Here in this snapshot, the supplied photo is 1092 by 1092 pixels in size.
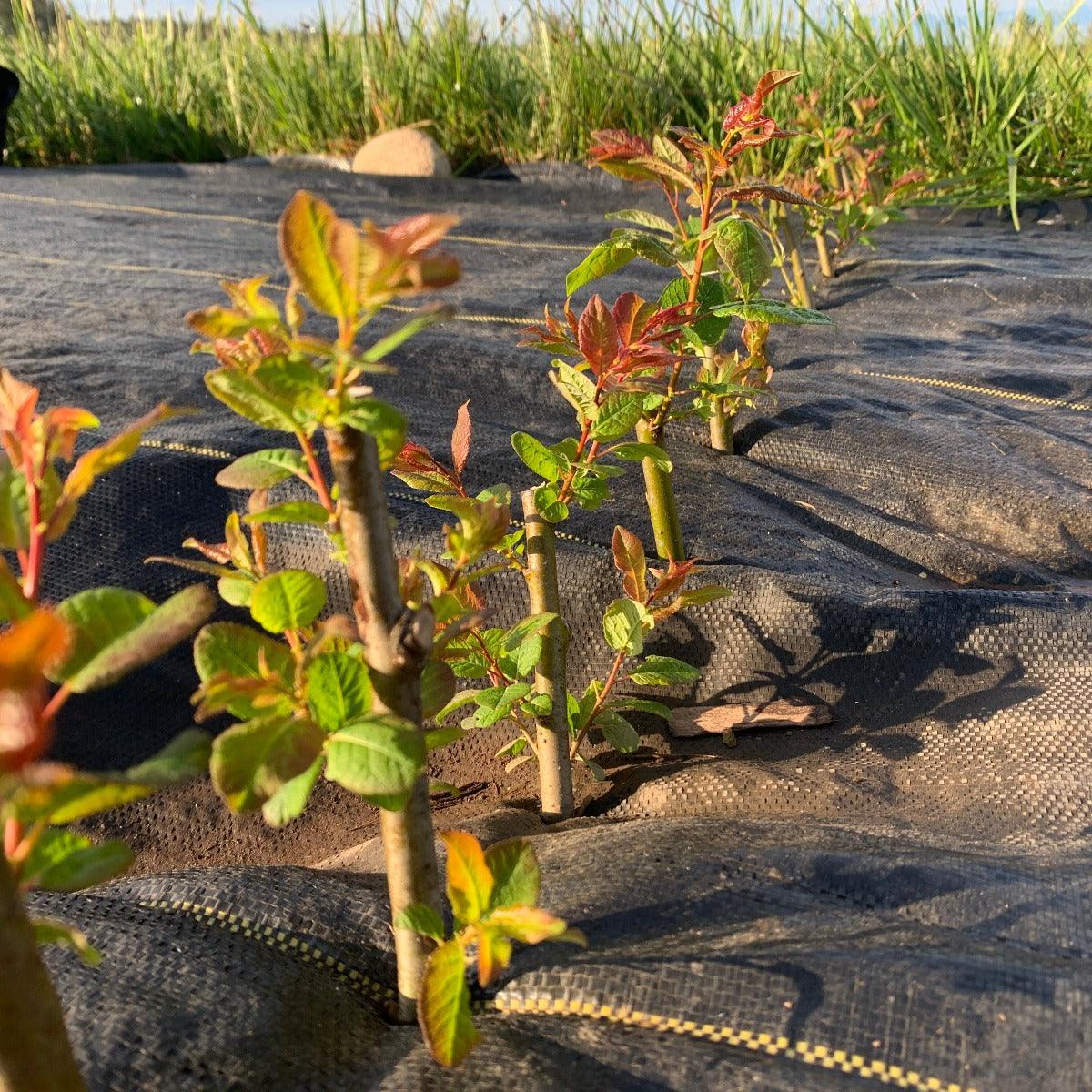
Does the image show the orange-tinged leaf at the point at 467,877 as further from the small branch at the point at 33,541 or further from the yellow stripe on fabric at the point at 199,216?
the yellow stripe on fabric at the point at 199,216

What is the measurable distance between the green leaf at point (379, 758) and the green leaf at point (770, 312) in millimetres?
810

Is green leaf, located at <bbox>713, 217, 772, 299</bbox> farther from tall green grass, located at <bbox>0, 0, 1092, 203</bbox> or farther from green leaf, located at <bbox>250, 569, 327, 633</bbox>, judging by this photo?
tall green grass, located at <bbox>0, 0, 1092, 203</bbox>

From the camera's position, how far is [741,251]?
138 centimetres

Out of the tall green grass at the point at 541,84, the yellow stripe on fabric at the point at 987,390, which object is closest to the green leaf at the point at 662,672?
the yellow stripe on fabric at the point at 987,390

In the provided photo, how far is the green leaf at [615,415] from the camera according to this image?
124 cm

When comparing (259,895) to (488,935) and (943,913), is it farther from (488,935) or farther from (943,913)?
(943,913)

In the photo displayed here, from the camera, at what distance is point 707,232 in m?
1.38

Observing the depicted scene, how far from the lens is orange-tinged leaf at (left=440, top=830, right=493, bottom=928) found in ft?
2.45

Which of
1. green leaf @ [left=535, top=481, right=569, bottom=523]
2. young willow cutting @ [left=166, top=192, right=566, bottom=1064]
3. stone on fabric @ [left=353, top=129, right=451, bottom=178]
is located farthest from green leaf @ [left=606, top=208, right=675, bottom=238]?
stone on fabric @ [left=353, top=129, right=451, bottom=178]

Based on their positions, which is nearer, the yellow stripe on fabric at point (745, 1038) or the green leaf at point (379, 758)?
the green leaf at point (379, 758)

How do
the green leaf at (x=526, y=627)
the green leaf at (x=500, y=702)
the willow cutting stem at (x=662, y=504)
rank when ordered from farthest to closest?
the willow cutting stem at (x=662, y=504)
the green leaf at (x=500, y=702)
the green leaf at (x=526, y=627)

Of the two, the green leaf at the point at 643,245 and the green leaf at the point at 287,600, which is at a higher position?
the green leaf at the point at 643,245

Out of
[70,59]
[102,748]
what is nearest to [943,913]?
[102,748]

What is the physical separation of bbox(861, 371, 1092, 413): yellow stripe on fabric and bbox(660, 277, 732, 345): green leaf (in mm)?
1547
